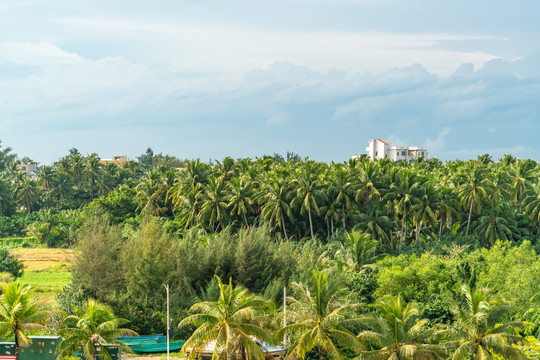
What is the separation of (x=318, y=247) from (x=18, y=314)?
36.0m

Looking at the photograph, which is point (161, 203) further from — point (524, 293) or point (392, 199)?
point (524, 293)

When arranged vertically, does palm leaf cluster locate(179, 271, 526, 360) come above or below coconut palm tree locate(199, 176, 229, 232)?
below

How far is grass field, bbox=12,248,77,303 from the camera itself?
5704cm

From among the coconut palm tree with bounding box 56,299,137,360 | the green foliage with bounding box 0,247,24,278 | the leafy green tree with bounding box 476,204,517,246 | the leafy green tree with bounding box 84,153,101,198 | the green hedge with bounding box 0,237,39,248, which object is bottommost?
the green hedge with bounding box 0,237,39,248

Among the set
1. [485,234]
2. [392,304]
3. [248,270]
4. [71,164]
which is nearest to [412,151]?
[71,164]

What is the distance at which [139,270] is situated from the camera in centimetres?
4375

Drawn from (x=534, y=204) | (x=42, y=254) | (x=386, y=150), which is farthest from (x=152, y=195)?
(x=386, y=150)

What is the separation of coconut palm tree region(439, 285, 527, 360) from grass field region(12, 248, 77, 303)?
112ft

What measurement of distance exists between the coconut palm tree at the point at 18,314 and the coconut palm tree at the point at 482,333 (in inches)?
738

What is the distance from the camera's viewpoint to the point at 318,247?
62.2 meters

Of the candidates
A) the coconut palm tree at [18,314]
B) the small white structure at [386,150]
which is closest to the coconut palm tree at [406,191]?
the coconut palm tree at [18,314]

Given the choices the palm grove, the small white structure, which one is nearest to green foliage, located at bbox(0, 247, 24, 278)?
the palm grove

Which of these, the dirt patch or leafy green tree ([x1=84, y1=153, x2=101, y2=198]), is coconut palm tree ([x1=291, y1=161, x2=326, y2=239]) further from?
leafy green tree ([x1=84, y1=153, x2=101, y2=198])

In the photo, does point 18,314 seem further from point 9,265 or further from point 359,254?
point 9,265
